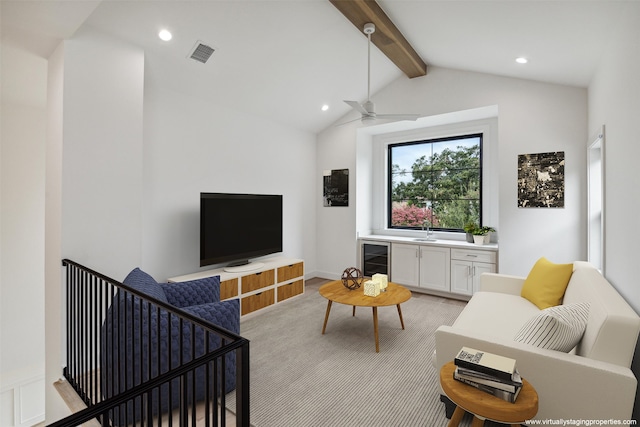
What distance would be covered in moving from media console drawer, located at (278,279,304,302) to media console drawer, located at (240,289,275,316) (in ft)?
0.52

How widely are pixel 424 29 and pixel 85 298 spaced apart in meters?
3.92

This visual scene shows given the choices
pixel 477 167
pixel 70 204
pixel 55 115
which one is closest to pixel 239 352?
pixel 70 204

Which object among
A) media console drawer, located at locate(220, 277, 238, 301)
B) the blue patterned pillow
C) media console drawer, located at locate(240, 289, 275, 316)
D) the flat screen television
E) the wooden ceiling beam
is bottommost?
media console drawer, located at locate(240, 289, 275, 316)

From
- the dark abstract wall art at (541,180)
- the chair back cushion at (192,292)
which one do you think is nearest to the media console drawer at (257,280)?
the chair back cushion at (192,292)

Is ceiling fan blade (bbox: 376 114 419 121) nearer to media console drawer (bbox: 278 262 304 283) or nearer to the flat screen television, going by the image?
the flat screen television

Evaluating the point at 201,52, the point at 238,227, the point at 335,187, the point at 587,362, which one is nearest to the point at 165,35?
the point at 201,52

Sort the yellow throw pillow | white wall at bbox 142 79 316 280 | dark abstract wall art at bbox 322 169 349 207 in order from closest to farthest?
the yellow throw pillow → white wall at bbox 142 79 316 280 → dark abstract wall art at bbox 322 169 349 207

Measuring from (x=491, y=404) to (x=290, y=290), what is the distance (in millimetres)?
3330

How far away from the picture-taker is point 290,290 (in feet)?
14.9

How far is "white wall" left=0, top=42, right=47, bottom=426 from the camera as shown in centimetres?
360

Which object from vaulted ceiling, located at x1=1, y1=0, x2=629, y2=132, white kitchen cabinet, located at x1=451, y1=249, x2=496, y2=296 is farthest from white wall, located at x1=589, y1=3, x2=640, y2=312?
white kitchen cabinet, located at x1=451, y1=249, x2=496, y2=296

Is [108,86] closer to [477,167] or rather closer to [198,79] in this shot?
[198,79]

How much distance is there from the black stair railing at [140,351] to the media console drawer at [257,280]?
5.20 ft

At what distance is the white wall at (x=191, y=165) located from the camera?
3.56m
